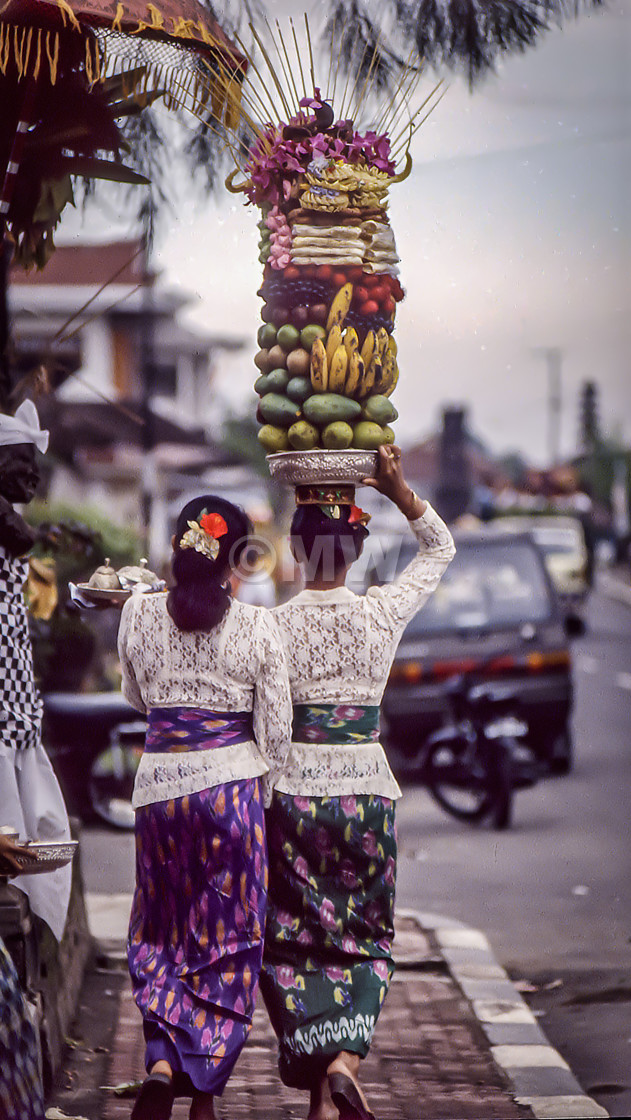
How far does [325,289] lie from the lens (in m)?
4.14

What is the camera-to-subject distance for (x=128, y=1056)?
488 centimetres

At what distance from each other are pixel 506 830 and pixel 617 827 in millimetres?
737

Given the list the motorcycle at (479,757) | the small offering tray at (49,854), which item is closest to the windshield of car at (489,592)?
the motorcycle at (479,757)

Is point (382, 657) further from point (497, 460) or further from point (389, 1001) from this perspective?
point (497, 460)

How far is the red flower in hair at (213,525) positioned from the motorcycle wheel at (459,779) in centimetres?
529

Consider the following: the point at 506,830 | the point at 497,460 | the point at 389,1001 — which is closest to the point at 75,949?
the point at 389,1001

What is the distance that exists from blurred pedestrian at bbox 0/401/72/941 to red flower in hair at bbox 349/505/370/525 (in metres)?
0.89

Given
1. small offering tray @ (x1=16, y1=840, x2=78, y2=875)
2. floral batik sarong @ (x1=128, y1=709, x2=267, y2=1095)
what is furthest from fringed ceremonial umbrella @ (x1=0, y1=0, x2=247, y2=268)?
small offering tray @ (x1=16, y1=840, x2=78, y2=875)

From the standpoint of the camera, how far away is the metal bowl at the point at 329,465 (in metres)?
4.11

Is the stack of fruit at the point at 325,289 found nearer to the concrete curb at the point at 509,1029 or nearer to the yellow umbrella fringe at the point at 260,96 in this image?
the yellow umbrella fringe at the point at 260,96

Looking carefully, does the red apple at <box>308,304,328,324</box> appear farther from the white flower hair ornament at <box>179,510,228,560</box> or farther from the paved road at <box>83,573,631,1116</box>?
the paved road at <box>83,573,631,1116</box>

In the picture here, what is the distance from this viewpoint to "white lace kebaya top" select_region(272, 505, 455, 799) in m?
4.11

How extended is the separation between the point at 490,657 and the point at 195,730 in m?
6.36

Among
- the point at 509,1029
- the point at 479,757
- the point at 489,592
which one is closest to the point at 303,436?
the point at 509,1029
